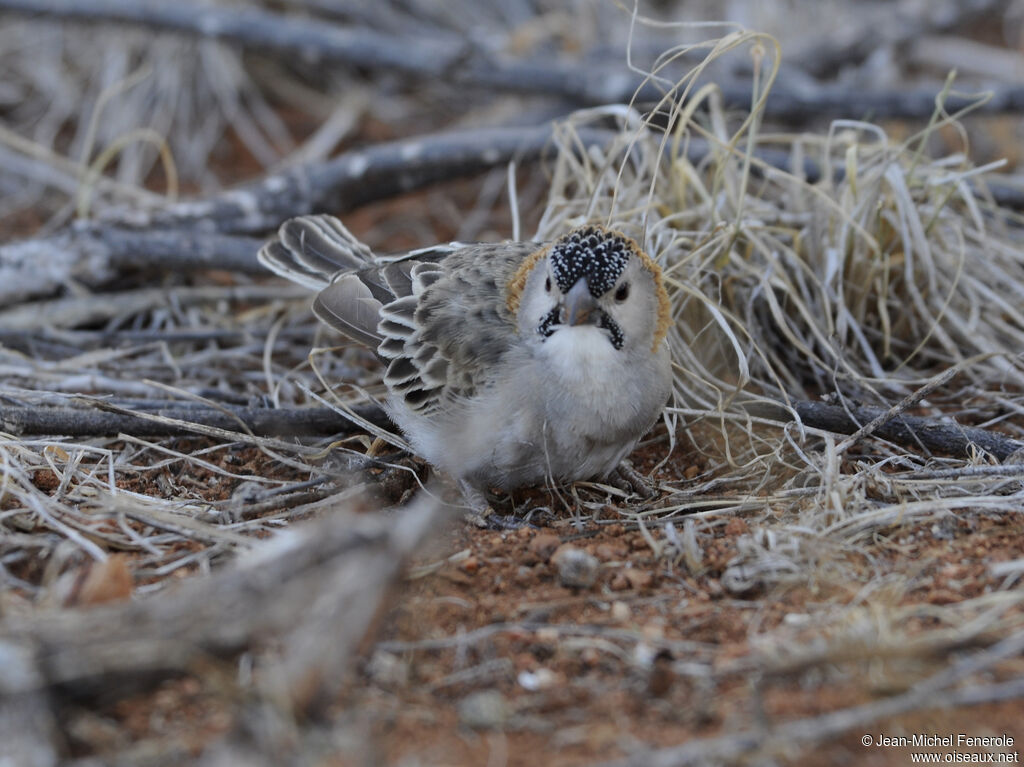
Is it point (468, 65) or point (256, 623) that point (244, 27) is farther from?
point (256, 623)

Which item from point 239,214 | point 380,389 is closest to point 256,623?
point 380,389

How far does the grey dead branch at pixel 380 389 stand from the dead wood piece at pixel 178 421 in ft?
0.05

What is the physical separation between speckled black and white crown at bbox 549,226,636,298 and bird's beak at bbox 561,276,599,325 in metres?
0.02

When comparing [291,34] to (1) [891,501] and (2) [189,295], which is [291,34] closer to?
(2) [189,295]

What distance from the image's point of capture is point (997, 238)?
5438 mm

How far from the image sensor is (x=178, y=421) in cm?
419

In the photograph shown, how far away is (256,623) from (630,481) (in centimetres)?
223

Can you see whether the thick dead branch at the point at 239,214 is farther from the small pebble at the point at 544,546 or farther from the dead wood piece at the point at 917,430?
the small pebble at the point at 544,546

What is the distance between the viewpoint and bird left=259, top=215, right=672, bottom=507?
3.79 m

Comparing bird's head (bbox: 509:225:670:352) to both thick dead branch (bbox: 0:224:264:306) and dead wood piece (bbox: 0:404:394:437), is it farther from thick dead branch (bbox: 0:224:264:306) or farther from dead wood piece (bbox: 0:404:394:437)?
thick dead branch (bbox: 0:224:264:306)

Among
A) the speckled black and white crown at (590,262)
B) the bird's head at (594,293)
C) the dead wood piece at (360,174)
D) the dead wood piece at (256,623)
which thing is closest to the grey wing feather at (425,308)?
the bird's head at (594,293)

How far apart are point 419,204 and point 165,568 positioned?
4.62 meters

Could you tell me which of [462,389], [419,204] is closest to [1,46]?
[419,204]

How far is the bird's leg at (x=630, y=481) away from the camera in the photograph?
4172 mm
